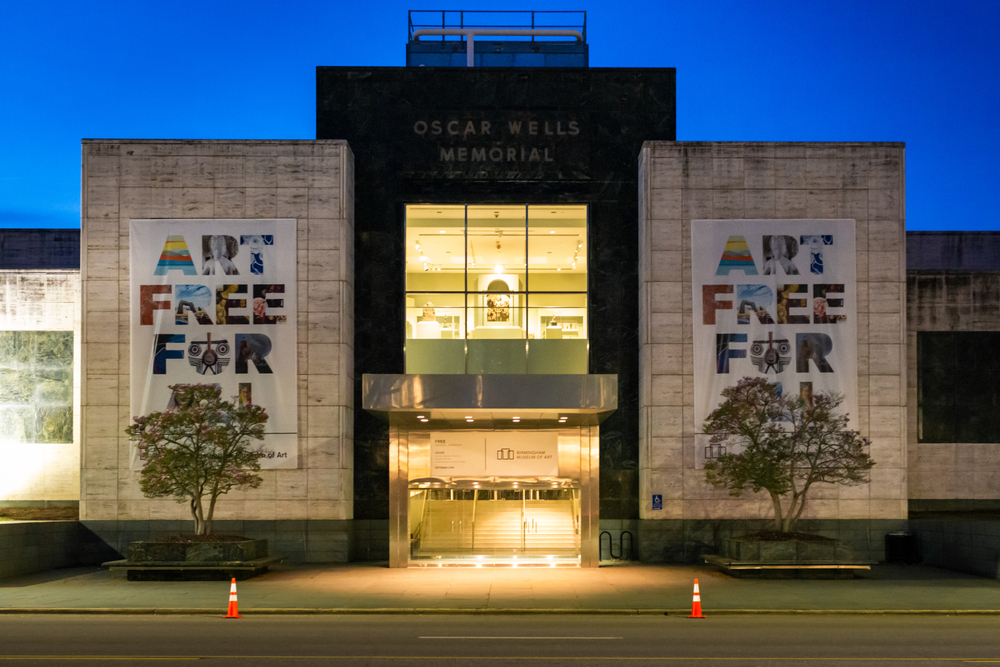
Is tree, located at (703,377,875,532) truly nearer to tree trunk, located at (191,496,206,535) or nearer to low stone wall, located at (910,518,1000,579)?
low stone wall, located at (910,518,1000,579)

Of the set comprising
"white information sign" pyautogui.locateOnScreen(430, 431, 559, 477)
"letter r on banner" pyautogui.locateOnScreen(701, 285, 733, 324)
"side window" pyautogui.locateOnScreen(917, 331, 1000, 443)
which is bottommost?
"white information sign" pyautogui.locateOnScreen(430, 431, 559, 477)

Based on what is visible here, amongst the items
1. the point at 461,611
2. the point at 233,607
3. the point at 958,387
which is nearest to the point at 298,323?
the point at 233,607

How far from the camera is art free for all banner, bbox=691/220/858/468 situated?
1096 inches

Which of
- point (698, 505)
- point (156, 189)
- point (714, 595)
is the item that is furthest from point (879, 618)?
point (156, 189)

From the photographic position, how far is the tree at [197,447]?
24078mm

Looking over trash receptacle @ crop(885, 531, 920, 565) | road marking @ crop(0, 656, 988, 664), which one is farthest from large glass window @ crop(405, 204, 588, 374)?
road marking @ crop(0, 656, 988, 664)

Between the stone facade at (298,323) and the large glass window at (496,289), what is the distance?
8.14ft

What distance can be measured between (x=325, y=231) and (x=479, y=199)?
5.18 metres

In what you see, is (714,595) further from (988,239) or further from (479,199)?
(988,239)

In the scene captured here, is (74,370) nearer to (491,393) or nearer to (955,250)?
(491,393)

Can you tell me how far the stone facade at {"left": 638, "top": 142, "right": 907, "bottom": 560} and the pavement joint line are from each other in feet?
31.1

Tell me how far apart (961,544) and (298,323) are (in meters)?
20.5

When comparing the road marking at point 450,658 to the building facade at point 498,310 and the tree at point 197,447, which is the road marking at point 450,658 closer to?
the tree at point 197,447

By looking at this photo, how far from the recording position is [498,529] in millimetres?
27938
